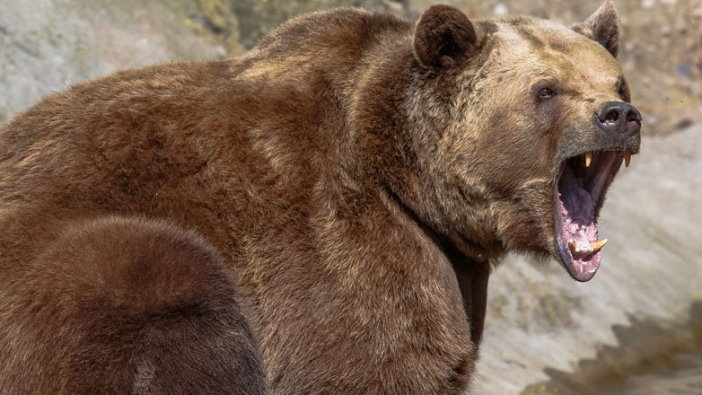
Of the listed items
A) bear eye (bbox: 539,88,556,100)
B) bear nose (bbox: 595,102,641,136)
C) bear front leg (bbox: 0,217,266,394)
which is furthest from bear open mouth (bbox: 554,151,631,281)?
bear front leg (bbox: 0,217,266,394)

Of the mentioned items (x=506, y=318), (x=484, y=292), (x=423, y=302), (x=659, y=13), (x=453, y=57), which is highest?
(x=453, y=57)

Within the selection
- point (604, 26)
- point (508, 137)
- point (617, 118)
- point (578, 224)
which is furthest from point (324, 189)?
point (604, 26)

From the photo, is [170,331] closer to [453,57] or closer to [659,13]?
[453,57]

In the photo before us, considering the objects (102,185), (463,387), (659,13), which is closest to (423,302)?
(463,387)

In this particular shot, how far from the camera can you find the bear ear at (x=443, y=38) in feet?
17.1

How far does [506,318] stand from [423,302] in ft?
10.7

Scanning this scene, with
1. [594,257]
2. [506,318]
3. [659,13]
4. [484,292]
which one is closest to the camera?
[594,257]

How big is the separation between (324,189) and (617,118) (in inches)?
54.0

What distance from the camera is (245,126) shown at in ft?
17.1

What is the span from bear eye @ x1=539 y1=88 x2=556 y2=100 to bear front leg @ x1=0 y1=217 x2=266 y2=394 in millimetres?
1745

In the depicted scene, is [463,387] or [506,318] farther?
[506,318]

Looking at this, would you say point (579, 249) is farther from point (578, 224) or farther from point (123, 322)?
point (123, 322)

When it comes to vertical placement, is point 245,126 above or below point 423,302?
above

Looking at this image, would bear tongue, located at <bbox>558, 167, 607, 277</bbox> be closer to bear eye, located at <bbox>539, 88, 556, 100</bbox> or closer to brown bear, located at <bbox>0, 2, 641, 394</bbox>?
brown bear, located at <bbox>0, 2, 641, 394</bbox>
